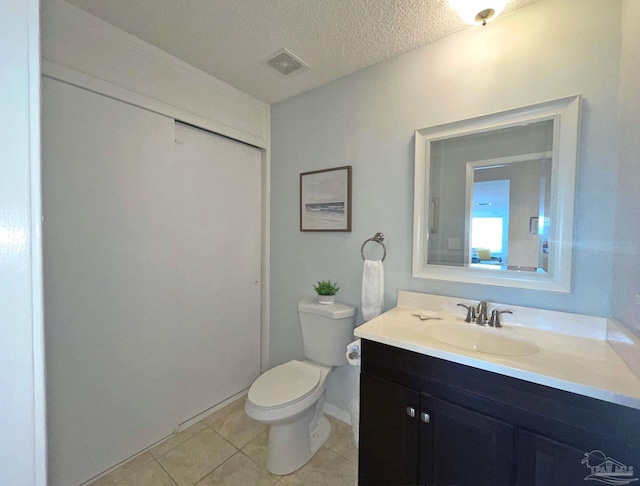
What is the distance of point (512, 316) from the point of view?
1.30 metres

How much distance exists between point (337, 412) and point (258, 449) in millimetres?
577

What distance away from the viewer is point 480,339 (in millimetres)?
1297

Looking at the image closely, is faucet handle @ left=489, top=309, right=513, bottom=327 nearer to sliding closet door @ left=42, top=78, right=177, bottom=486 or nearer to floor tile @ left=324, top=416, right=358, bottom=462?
floor tile @ left=324, top=416, right=358, bottom=462

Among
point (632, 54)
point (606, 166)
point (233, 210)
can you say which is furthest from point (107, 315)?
point (632, 54)

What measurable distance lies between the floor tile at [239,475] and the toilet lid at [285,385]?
44cm

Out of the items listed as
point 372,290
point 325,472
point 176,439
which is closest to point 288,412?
point 325,472

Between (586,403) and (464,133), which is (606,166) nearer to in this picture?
(464,133)

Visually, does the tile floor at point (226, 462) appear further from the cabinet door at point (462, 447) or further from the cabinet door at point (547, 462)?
the cabinet door at point (547, 462)


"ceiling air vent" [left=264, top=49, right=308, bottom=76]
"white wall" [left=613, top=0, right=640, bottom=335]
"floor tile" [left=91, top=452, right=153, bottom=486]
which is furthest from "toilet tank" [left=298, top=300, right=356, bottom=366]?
"ceiling air vent" [left=264, top=49, right=308, bottom=76]

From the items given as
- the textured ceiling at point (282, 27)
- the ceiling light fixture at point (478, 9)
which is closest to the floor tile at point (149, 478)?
the textured ceiling at point (282, 27)

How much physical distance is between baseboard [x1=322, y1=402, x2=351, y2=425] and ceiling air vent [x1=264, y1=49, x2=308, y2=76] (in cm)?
234

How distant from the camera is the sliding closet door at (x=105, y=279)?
50.9 inches

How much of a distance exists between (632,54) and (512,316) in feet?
3.72

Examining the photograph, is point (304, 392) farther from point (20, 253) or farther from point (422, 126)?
point (422, 126)
